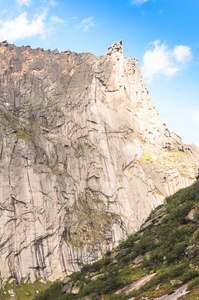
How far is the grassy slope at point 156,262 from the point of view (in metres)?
34.9

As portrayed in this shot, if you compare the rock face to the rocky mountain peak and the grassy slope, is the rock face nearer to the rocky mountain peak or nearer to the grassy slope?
the rocky mountain peak

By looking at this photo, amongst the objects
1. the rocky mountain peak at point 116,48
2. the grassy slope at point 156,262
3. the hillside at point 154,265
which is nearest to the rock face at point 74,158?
the rocky mountain peak at point 116,48

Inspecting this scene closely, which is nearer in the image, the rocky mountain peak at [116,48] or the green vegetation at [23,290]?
the green vegetation at [23,290]

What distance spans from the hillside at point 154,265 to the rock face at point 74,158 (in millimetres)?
78830

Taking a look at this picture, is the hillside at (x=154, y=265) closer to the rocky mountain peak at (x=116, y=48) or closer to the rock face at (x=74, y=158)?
the rock face at (x=74, y=158)

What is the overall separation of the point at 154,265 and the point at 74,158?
390ft

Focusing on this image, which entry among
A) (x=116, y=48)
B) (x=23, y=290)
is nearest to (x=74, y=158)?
(x=23, y=290)

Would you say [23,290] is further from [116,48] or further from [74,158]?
[116,48]

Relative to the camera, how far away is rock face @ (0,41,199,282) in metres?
135

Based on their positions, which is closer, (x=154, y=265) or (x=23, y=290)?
(x=154, y=265)

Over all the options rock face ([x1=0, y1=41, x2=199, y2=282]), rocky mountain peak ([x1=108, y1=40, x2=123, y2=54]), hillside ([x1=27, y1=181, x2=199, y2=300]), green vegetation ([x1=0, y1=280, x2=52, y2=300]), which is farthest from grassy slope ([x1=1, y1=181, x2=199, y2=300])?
rocky mountain peak ([x1=108, y1=40, x2=123, y2=54])

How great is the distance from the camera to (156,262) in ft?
141

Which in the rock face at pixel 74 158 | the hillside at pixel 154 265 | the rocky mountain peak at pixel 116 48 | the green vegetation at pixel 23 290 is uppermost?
the rocky mountain peak at pixel 116 48

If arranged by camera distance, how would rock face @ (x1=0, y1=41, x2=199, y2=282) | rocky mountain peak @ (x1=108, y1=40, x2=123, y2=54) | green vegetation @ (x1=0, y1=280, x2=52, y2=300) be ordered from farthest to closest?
rocky mountain peak @ (x1=108, y1=40, x2=123, y2=54), rock face @ (x1=0, y1=41, x2=199, y2=282), green vegetation @ (x1=0, y1=280, x2=52, y2=300)
